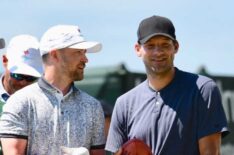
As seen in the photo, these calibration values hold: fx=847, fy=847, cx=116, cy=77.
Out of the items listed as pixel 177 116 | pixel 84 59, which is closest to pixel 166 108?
pixel 177 116

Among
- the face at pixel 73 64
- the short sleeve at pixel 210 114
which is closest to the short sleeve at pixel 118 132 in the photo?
the face at pixel 73 64

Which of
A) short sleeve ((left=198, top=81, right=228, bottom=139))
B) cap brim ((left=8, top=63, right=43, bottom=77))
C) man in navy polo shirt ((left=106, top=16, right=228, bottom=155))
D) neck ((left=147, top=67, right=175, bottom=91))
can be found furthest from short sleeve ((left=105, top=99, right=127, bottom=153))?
cap brim ((left=8, top=63, right=43, bottom=77))

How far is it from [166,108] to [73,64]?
1.84ft

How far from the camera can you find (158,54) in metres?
4.59

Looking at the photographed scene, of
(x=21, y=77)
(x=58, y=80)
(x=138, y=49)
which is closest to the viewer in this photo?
(x=58, y=80)

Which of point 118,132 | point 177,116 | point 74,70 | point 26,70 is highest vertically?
point 74,70

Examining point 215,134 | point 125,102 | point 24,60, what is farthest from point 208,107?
point 24,60

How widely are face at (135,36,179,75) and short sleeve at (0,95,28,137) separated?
0.71 metres

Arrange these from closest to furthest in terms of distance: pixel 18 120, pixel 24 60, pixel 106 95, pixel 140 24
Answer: pixel 18 120
pixel 140 24
pixel 24 60
pixel 106 95

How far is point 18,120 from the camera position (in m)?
4.54

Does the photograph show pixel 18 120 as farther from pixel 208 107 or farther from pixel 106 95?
pixel 106 95

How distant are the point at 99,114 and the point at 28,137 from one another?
42 centimetres

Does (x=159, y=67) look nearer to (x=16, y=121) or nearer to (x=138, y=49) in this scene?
(x=138, y=49)

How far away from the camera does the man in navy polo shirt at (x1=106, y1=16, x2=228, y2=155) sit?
4535 mm
